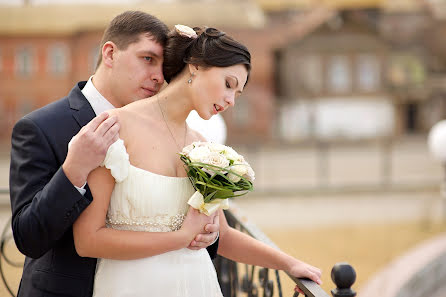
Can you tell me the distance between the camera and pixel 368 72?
37094 mm

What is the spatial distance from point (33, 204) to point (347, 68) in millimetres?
36296

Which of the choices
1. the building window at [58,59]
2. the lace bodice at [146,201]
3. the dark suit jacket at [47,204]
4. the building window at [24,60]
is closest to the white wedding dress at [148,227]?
the lace bodice at [146,201]

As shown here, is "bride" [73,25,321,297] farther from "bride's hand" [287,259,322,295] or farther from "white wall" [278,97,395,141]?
"white wall" [278,97,395,141]

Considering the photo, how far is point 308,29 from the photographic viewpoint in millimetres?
35438

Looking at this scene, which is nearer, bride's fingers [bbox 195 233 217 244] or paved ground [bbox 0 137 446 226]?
bride's fingers [bbox 195 233 217 244]

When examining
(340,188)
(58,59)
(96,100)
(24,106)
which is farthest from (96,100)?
(58,59)


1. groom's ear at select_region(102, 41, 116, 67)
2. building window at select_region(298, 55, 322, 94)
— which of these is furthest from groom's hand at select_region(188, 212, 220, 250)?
building window at select_region(298, 55, 322, 94)

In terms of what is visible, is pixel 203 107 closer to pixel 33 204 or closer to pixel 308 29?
pixel 33 204

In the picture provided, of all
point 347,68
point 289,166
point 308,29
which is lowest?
point 289,166

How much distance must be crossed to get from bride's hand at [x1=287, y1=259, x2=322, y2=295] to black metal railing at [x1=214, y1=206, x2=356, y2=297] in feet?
0.06

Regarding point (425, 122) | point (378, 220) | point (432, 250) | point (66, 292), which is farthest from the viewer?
point (425, 122)

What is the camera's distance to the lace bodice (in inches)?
76.1

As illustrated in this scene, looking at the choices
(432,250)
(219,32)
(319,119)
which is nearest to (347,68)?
(319,119)

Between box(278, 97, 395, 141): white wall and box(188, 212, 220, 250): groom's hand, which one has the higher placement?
box(188, 212, 220, 250): groom's hand
